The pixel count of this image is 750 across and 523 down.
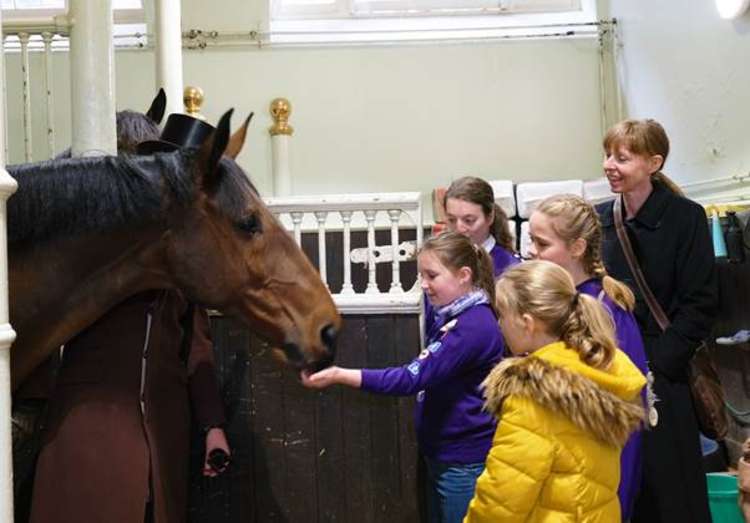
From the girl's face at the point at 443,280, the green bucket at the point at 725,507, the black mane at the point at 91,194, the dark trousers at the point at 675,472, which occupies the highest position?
the black mane at the point at 91,194

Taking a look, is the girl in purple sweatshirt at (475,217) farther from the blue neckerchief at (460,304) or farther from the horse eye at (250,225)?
the horse eye at (250,225)

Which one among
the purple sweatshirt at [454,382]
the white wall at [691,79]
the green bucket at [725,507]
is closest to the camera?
the purple sweatshirt at [454,382]

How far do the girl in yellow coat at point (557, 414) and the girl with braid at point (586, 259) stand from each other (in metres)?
0.21

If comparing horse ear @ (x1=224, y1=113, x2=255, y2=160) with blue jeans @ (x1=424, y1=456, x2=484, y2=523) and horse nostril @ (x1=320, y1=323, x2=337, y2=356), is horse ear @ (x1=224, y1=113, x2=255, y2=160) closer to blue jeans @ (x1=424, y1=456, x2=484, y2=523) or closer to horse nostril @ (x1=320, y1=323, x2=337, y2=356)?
horse nostril @ (x1=320, y1=323, x2=337, y2=356)

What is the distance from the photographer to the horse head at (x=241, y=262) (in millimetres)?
1222

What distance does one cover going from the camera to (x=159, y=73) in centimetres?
244

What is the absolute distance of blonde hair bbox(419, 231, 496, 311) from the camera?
5.01 ft

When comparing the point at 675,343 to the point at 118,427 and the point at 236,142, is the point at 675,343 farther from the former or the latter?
the point at 118,427

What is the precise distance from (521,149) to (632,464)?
112 inches

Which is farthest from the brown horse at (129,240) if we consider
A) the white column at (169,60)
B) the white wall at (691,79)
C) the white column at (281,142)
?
the white column at (281,142)

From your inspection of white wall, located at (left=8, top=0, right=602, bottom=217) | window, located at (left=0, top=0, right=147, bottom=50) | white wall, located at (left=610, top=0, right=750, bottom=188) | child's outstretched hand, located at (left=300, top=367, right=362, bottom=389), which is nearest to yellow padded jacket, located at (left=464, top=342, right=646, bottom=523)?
child's outstretched hand, located at (left=300, top=367, right=362, bottom=389)

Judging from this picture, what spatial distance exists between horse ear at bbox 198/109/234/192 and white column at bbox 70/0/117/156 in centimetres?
42

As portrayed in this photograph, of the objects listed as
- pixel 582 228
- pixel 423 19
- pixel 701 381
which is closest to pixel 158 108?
pixel 582 228

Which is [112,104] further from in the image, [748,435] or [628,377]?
[748,435]
